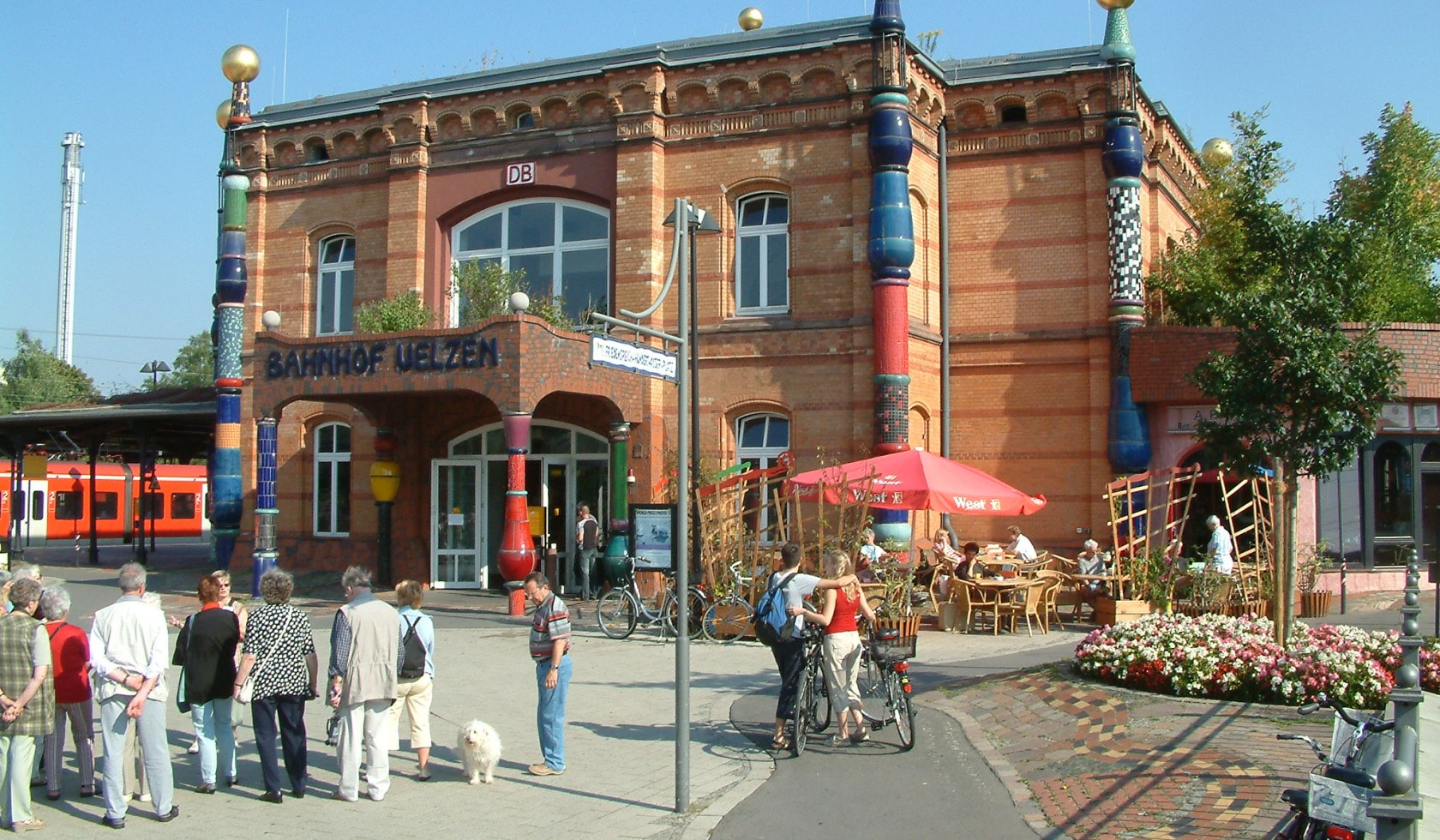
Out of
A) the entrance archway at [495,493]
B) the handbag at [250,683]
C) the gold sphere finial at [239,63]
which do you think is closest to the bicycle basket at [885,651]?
the handbag at [250,683]

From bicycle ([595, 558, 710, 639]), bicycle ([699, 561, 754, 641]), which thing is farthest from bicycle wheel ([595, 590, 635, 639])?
bicycle ([699, 561, 754, 641])

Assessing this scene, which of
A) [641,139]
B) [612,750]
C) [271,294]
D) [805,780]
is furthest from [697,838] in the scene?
[271,294]

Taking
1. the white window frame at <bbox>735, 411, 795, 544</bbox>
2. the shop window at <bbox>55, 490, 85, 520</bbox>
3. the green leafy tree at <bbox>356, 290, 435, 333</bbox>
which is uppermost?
the green leafy tree at <bbox>356, 290, 435, 333</bbox>

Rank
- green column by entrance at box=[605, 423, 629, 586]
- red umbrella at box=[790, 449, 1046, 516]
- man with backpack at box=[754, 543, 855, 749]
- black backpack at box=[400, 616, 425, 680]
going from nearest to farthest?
1. black backpack at box=[400, 616, 425, 680]
2. man with backpack at box=[754, 543, 855, 749]
3. red umbrella at box=[790, 449, 1046, 516]
4. green column by entrance at box=[605, 423, 629, 586]

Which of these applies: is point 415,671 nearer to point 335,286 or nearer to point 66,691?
point 66,691

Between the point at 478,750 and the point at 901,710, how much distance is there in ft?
10.3

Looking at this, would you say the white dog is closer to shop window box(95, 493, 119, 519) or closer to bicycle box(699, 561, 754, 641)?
bicycle box(699, 561, 754, 641)

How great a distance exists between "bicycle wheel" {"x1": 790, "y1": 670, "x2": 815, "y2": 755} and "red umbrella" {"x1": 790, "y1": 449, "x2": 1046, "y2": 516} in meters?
5.51

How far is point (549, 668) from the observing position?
8586mm

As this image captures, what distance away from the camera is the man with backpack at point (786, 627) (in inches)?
356

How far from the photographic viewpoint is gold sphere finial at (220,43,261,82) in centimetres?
2453

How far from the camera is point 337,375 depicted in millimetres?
19453

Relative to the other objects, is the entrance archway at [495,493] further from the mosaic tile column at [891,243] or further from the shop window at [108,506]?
the shop window at [108,506]

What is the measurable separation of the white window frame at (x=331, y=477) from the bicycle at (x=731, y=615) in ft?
34.1
